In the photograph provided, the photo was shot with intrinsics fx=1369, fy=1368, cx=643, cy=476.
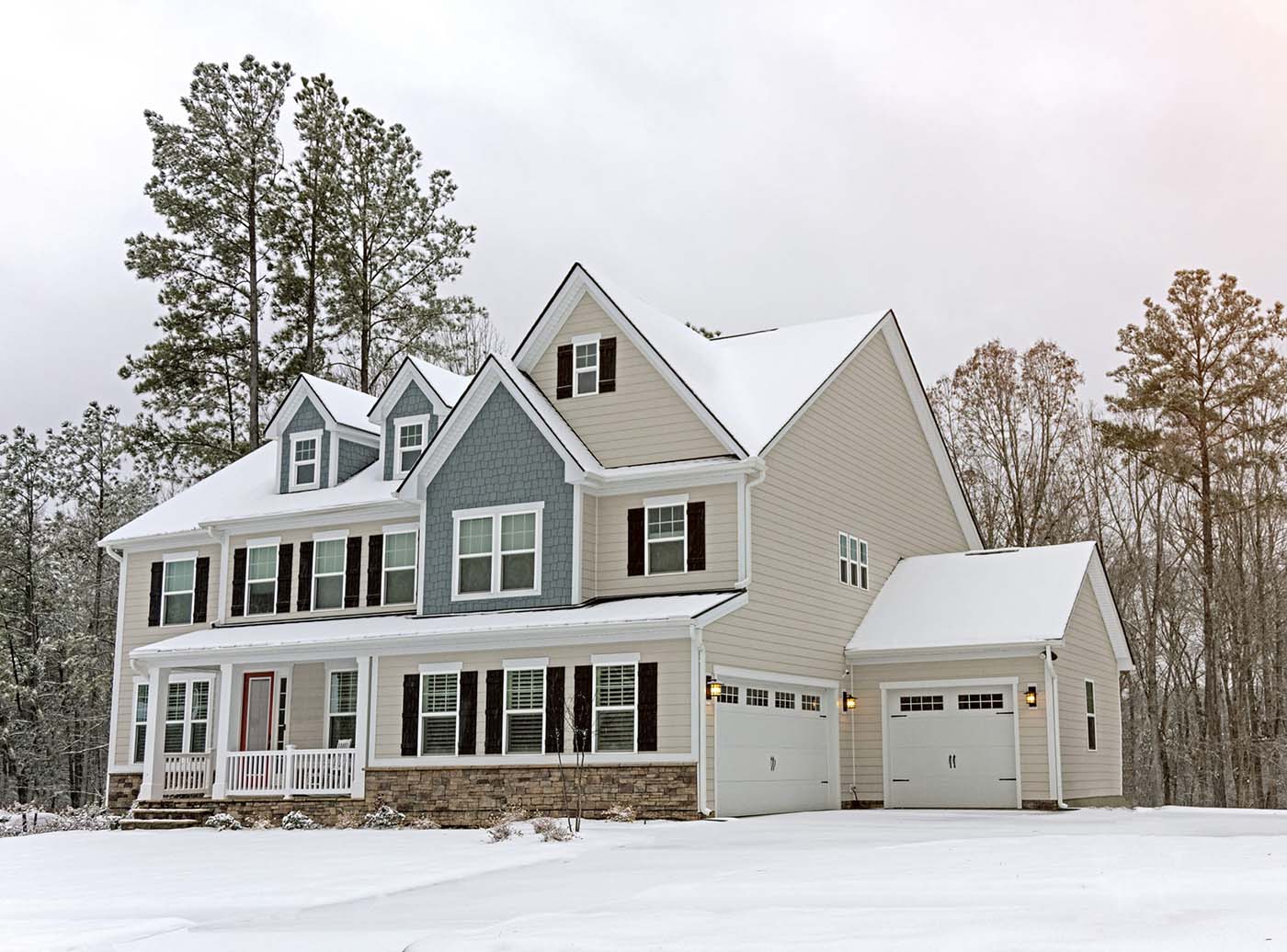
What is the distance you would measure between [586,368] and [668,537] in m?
3.63

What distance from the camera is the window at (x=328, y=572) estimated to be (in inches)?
1064

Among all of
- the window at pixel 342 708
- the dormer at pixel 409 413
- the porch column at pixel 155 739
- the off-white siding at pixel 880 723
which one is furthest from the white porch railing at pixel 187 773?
the off-white siding at pixel 880 723

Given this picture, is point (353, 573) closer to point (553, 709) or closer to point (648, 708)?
point (553, 709)

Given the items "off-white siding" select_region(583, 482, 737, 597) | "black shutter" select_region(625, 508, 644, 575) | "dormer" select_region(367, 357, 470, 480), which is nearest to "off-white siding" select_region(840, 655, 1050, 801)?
"off-white siding" select_region(583, 482, 737, 597)

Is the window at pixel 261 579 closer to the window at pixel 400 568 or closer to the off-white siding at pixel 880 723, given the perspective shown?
the window at pixel 400 568

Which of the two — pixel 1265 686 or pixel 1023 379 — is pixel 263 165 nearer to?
pixel 1023 379

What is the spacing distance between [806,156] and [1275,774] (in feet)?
67.3

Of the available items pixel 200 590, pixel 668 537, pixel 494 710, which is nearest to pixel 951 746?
pixel 668 537

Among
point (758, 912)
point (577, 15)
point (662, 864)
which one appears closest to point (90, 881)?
point (662, 864)

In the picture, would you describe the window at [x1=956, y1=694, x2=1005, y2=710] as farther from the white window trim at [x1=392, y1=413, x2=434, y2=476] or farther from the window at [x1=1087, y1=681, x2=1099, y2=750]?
the white window trim at [x1=392, y1=413, x2=434, y2=476]

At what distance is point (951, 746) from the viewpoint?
23922 mm

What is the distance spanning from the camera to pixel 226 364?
41344 mm

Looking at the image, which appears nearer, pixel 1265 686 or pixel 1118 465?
pixel 1265 686

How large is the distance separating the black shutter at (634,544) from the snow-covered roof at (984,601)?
4569 mm
